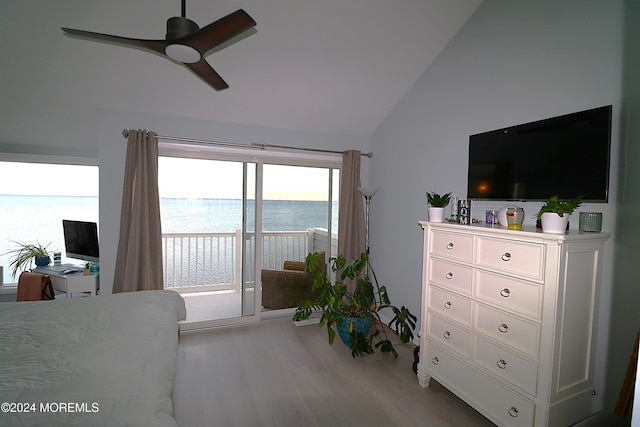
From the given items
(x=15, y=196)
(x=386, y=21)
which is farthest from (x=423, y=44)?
(x=15, y=196)

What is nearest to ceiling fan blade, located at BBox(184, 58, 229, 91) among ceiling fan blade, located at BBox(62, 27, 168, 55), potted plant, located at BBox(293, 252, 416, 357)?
ceiling fan blade, located at BBox(62, 27, 168, 55)

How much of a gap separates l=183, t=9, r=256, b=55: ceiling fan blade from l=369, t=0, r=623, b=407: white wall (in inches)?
76.4

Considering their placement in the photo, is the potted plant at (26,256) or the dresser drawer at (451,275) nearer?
the dresser drawer at (451,275)

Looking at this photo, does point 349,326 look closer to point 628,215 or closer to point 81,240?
point 628,215

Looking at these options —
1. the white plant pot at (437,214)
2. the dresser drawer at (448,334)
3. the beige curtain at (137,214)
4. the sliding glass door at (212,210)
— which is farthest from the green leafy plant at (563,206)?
the beige curtain at (137,214)

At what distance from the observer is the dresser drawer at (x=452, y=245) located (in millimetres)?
1995

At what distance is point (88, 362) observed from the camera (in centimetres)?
123

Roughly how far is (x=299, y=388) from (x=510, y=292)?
1.65 meters

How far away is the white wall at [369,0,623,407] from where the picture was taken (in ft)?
5.72

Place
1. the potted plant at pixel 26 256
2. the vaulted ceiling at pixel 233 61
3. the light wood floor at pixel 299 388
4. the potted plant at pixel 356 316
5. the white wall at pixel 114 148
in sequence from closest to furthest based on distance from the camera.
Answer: the light wood floor at pixel 299 388 → the vaulted ceiling at pixel 233 61 → the potted plant at pixel 356 316 → the white wall at pixel 114 148 → the potted plant at pixel 26 256

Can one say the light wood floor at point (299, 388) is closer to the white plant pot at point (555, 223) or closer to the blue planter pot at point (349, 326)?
the blue planter pot at point (349, 326)

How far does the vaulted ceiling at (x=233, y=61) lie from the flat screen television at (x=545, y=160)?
113 centimetres

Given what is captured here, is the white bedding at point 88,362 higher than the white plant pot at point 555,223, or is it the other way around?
the white plant pot at point 555,223

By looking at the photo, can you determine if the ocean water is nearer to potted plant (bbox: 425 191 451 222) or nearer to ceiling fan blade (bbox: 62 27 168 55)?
potted plant (bbox: 425 191 451 222)
